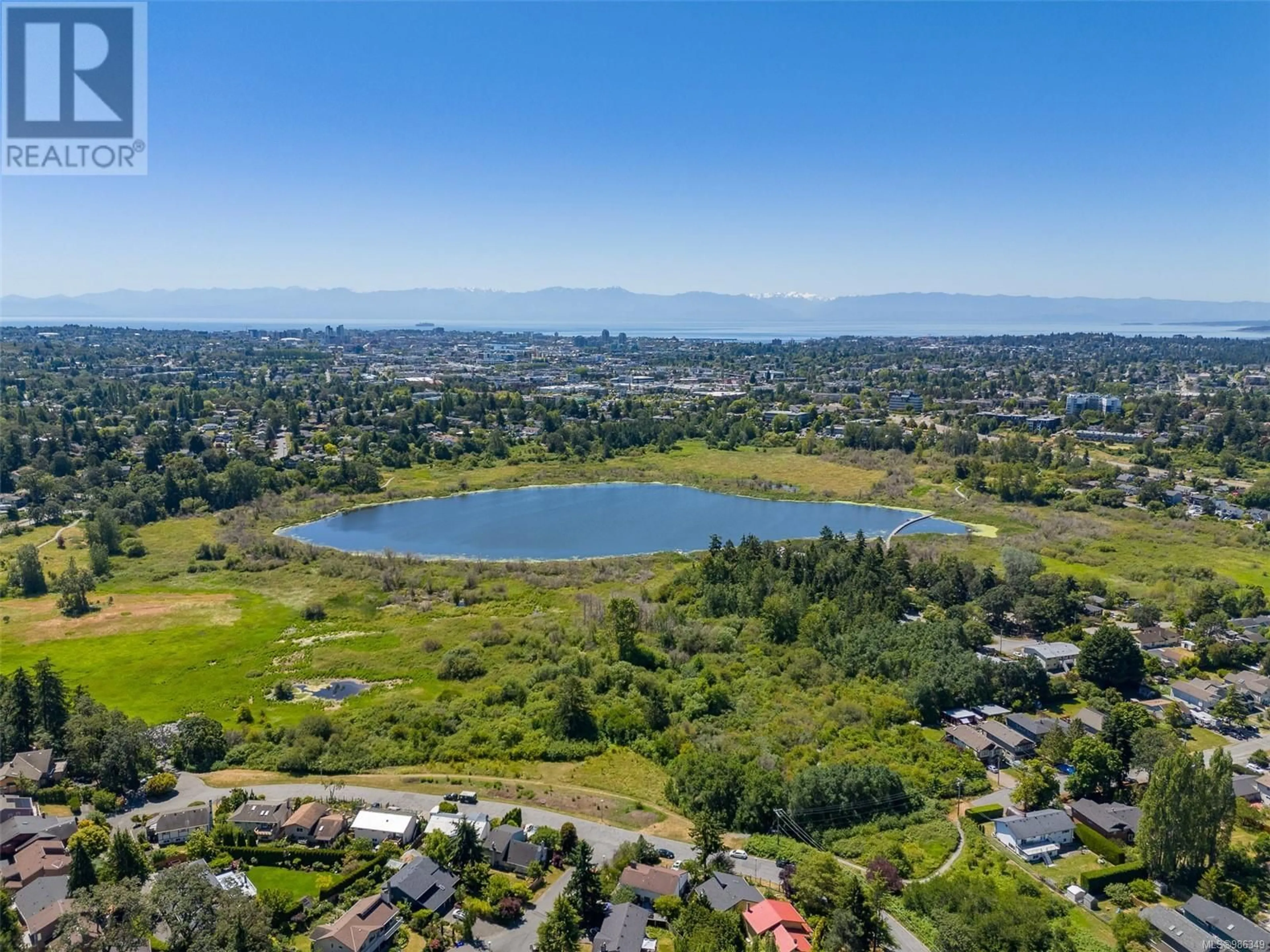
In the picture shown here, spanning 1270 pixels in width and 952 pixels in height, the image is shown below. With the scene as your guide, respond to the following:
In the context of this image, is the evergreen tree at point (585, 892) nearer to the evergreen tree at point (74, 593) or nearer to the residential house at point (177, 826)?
the residential house at point (177, 826)

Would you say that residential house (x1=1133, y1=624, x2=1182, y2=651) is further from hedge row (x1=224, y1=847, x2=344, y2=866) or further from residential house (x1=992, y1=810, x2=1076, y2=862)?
hedge row (x1=224, y1=847, x2=344, y2=866)

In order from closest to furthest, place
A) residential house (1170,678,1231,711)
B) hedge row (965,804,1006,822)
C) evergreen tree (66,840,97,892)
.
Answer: evergreen tree (66,840,97,892), hedge row (965,804,1006,822), residential house (1170,678,1231,711)

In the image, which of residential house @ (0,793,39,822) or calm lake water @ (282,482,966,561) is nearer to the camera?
residential house @ (0,793,39,822)

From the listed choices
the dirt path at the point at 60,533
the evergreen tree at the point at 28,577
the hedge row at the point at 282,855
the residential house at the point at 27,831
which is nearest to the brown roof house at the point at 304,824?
the hedge row at the point at 282,855

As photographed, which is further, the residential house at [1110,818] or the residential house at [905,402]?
the residential house at [905,402]

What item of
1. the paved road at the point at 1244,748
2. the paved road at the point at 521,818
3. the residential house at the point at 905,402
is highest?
the residential house at the point at 905,402

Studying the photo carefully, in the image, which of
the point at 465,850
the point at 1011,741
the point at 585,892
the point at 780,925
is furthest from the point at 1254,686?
the point at 465,850

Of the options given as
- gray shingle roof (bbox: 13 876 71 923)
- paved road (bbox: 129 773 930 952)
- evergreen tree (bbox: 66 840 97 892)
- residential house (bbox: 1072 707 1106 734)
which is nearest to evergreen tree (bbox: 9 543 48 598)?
paved road (bbox: 129 773 930 952)
